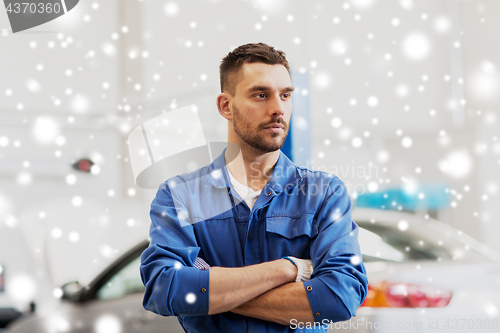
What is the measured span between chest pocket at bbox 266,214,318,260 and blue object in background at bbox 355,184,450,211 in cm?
139

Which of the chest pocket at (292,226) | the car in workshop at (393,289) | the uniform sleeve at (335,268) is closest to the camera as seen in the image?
the uniform sleeve at (335,268)

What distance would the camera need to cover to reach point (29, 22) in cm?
235

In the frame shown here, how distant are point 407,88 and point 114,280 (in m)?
2.45

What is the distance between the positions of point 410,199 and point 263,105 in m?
1.98

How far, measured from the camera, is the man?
1028mm

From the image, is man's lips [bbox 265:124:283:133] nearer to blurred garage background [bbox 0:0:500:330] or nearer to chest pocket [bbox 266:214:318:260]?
chest pocket [bbox 266:214:318:260]

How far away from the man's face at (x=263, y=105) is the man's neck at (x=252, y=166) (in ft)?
0.14

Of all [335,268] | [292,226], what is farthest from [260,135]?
[335,268]

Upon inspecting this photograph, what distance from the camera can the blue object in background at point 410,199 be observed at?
2.56 metres

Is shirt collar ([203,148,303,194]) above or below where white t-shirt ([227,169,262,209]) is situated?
above

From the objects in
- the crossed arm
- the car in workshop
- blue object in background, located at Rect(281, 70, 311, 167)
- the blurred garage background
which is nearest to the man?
the crossed arm

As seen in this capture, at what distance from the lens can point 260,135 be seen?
1220mm

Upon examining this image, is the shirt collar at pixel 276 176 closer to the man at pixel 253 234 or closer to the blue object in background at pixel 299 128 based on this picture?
the man at pixel 253 234

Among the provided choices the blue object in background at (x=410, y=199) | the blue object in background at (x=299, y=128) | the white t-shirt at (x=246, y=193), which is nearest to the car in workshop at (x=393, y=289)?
the blue object in background at (x=299, y=128)
